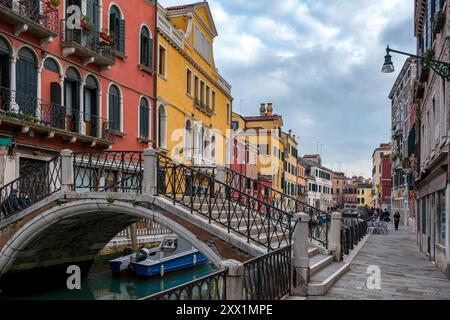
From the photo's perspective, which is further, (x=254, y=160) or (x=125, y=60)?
(x=254, y=160)

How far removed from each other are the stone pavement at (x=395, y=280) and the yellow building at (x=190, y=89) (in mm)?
10302

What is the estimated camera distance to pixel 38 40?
43.5 ft

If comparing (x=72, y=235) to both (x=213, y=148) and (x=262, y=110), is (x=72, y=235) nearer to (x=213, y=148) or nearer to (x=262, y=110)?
(x=213, y=148)

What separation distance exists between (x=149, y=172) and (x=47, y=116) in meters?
5.40

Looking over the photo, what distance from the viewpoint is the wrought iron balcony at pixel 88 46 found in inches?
559

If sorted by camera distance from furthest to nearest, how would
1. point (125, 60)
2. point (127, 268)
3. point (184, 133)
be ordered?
point (184, 133), point (125, 60), point (127, 268)

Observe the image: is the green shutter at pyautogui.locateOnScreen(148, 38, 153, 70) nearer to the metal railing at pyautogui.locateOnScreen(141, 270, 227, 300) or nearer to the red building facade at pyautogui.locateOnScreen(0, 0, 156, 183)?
the red building facade at pyautogui.locateOnScreen(0, 0, 156, 183)

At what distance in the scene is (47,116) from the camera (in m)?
13.3

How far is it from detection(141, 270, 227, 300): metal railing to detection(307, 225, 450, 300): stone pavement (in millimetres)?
3011

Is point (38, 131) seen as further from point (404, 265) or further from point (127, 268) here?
point (404, 265)

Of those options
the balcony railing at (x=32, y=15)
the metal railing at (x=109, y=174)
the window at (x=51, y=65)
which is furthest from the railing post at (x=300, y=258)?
the window at (x=51, y=65)

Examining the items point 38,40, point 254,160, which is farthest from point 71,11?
point 254,160

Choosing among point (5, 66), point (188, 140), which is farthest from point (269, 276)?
point (188, 140)

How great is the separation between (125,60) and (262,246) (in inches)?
439
